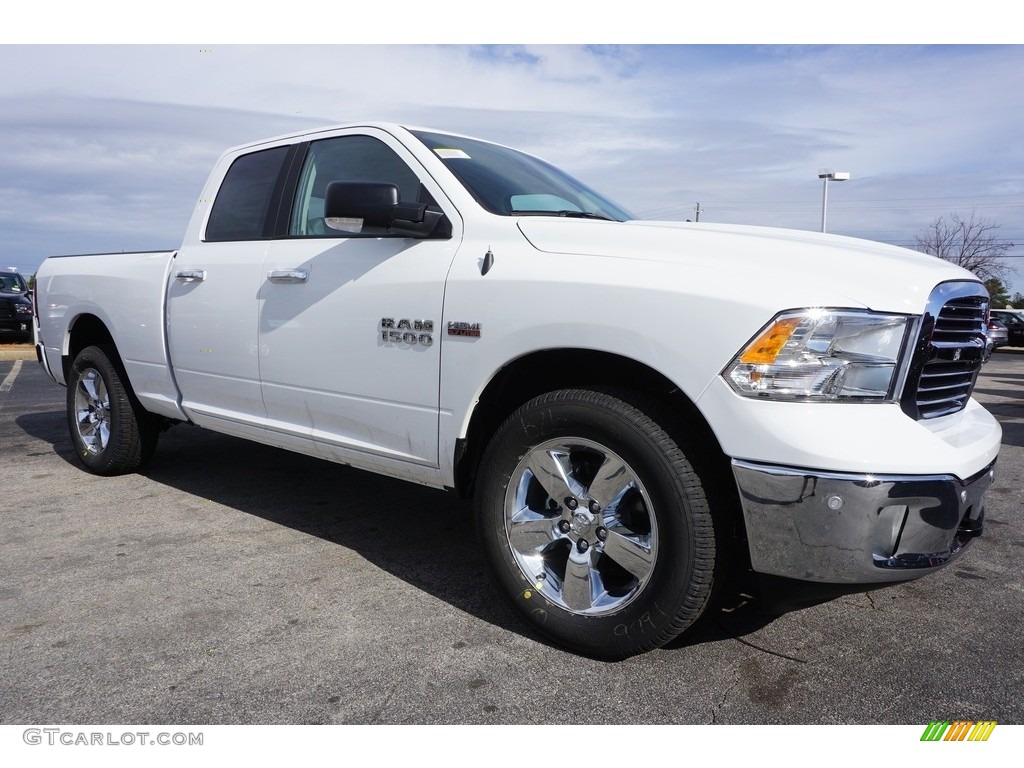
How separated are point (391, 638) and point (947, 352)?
2.10 metres

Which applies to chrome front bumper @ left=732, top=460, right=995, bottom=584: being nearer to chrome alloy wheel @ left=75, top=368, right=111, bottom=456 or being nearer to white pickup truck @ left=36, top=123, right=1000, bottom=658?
white pickup truck @ left=36, top=123, right=1000, bottom=658

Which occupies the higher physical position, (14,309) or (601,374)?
(601,374)

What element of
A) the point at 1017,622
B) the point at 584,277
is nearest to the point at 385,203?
the point at 584,277

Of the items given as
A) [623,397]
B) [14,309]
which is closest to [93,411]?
[623,397]

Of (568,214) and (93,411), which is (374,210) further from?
(93,411)

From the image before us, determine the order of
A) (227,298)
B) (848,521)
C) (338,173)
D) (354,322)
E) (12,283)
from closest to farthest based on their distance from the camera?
(848,521)
(354,322)
(338,173)
(227,298)
(12,283)

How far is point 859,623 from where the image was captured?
10.1 ft

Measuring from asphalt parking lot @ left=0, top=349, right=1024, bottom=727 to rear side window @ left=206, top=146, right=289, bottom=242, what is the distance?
1531 millimetres

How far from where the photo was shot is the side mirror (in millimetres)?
3055

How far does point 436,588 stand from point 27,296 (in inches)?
748

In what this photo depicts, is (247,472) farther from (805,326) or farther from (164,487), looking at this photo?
(805,326)

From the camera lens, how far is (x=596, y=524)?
2.73 metres

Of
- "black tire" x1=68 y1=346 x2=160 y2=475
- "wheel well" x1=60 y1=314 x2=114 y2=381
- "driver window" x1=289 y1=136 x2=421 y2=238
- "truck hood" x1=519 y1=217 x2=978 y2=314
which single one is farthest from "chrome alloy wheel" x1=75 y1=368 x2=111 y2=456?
"truck hood" x1=519 y1=217 x2=978 y2=314

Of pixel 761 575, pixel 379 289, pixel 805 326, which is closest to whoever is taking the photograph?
pixel 805 326
